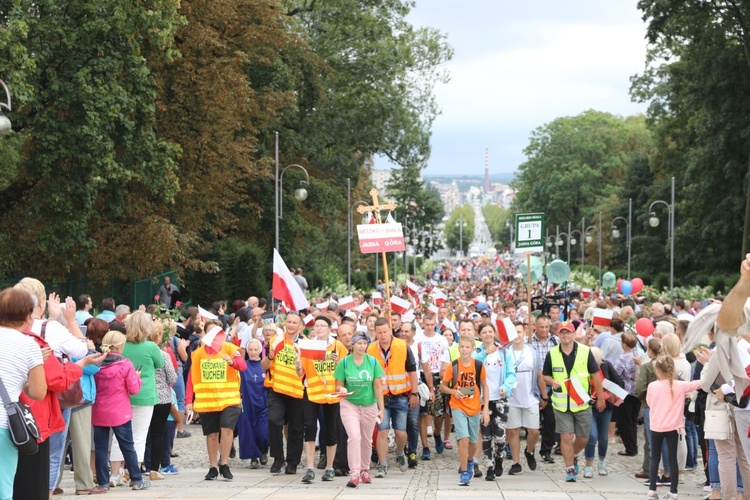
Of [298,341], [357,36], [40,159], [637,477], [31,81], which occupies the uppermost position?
[357,36]

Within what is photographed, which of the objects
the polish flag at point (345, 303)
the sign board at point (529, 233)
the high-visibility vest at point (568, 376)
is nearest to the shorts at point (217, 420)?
the high-visibility vest at point (568, 376)

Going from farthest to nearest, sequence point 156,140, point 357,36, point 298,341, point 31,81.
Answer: point 357,36, point 156,140, point 31,81, point 298,341

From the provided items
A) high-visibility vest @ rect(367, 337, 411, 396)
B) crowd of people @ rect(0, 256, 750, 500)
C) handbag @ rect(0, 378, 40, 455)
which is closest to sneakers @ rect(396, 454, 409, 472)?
crowd of people @ rect(0, 256, 750, 500)

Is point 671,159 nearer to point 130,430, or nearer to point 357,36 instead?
point 357,36

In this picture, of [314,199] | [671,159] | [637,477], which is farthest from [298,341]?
[671,159]

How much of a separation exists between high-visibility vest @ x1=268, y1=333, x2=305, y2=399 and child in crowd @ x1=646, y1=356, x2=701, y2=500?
384 cm

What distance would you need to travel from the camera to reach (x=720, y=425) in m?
9.83

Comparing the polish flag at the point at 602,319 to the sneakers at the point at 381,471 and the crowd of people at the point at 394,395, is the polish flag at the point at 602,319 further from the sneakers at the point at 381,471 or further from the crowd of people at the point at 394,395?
the sneakers at the point at 381,471

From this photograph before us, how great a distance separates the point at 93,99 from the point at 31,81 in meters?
1.27

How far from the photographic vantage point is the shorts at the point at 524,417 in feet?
43.4

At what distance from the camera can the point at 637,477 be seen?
508 inches

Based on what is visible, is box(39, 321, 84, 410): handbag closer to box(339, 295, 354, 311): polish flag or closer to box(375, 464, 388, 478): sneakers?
box(375, 464, 388, 478): sneakers

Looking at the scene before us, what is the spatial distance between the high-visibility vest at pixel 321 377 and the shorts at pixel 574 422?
247 centimetres

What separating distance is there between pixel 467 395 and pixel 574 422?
50.7 inches
